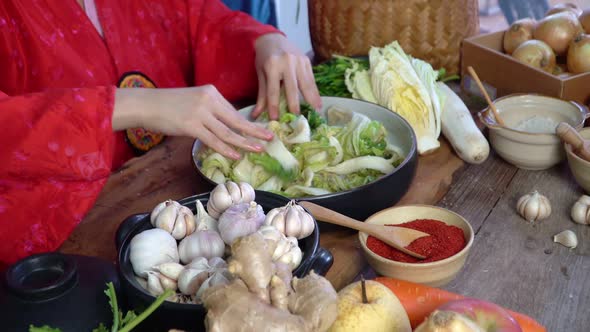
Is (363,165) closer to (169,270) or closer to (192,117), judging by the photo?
(192,117)

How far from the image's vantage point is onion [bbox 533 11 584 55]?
1.65m

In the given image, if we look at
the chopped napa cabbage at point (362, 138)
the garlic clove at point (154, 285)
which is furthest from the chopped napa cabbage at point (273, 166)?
the garlic clove at point (154, 285)

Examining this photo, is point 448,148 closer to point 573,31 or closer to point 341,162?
point 341,162

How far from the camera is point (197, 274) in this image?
2.72 ft

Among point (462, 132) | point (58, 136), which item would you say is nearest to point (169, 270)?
point (58, 136)

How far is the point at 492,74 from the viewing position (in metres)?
1.70

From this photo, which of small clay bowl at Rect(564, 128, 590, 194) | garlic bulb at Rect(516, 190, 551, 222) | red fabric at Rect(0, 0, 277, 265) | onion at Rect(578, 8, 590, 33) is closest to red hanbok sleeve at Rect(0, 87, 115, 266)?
red fabric at Rect(0, 0, 277, 265)

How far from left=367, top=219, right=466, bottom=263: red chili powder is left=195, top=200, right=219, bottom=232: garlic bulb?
0.89 ft

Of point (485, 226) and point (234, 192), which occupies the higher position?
point (234, 192)

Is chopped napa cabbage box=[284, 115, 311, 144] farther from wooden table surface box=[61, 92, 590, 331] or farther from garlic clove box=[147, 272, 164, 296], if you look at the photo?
garlic clove box=[147, 272, 164, 296]

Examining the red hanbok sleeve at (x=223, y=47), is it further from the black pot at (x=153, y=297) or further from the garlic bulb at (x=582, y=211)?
the garlic bulb at (x=582, y=211)

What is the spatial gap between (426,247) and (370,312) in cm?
33

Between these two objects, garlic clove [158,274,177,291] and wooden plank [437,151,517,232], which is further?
wooden plank [437,151,517,232]

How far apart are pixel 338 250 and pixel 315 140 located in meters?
0.31
